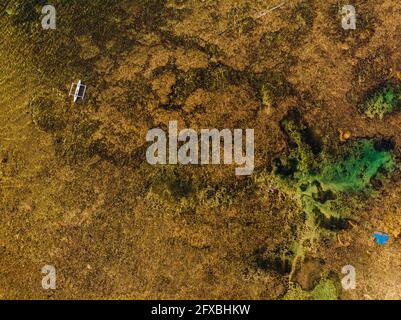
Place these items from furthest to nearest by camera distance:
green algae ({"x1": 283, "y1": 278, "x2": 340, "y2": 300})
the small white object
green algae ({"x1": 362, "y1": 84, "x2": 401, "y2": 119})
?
the small white object
green algae ({"x1": 362, "y1": 84, "x2": 401, "y2": 119})
green algae ({"x1": 283, "y1": 278, "x2": 340, "y2": 300})

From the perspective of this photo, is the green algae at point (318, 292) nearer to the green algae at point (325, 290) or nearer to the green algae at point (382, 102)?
the green algae at point (325, 290)

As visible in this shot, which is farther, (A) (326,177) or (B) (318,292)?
(A) (326,177)

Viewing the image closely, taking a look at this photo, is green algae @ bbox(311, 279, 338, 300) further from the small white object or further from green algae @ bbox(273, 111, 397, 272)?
the small white object

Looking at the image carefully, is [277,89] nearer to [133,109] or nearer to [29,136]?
[133,109]

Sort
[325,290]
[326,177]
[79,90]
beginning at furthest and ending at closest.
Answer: [79,90], [326,177], [325,290]

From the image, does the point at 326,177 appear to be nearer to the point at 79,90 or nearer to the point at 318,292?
the point at 318,292

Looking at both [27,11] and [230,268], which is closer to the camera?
[230,268]

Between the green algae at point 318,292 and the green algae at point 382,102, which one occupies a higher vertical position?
the green algae at point 382,102

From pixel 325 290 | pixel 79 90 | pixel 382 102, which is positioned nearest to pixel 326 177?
pixel 382 102

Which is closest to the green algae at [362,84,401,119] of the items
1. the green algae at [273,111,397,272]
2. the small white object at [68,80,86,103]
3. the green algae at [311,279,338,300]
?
the green algae at [273,111,397,272]

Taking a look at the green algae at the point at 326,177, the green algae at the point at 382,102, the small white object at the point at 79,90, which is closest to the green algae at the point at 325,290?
the green algae at the point at 326,177
